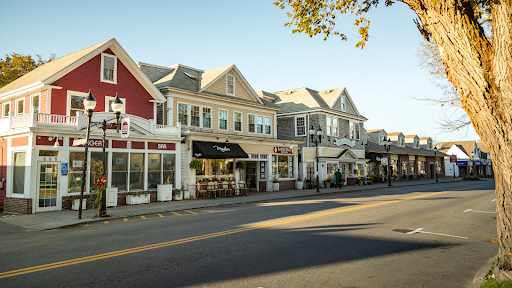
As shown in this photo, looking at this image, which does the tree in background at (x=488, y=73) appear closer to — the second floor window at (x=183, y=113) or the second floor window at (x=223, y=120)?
the second floor window at (x=183, y=113)

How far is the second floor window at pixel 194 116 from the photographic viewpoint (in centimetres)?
2394

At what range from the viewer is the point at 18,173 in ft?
54.0

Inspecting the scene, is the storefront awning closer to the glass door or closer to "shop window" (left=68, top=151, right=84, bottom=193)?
"shop window" (left=68, top=151, right=84, bottom=193)

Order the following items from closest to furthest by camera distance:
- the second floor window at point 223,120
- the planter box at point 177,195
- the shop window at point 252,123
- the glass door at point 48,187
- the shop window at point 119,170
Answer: the glass door at point 48,187 < the shop window at point 119,170 < the planter box at point 177,195 < the second floor window at point 223,120 < the shop window at point 252,123

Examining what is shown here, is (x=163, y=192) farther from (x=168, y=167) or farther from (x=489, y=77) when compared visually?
(x=489, y=77)

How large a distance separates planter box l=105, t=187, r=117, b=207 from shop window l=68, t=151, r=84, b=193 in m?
1.48

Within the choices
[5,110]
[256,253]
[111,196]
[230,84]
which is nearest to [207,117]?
[230,84]

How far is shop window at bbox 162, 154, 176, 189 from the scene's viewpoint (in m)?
20.7

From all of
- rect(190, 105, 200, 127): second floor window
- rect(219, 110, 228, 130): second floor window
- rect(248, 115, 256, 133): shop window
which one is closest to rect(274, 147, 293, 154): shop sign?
rect(248, 115, 256, 133): shop window

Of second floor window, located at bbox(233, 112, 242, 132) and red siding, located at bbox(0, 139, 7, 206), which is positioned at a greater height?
second floor window, located at bbox(233, 112, 242, 132)

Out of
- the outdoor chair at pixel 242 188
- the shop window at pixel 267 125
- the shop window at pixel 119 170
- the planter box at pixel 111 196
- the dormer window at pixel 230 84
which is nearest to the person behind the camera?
the planter box at pixel 111 196

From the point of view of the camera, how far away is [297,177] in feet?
101

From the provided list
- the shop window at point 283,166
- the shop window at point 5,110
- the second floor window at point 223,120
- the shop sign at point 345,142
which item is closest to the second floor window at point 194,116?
the second floor window at point 223,120

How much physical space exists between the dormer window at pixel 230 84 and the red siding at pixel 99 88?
680cm
